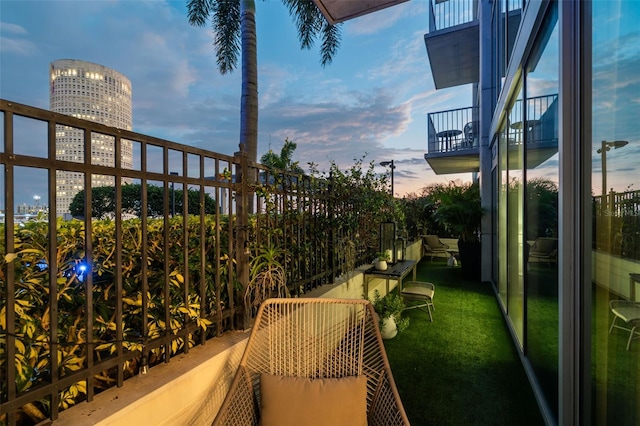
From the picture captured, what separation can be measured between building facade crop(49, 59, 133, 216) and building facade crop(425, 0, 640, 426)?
210 cm

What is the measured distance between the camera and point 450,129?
833cm

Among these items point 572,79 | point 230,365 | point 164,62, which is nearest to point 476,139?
point 572,79

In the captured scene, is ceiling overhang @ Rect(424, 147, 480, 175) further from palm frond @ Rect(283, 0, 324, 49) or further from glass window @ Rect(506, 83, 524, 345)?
palm frond @ Rect(283, 0, 324, 49)

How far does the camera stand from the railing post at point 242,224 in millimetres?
2105

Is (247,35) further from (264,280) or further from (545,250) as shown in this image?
(545,250)

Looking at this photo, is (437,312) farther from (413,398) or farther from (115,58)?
(115,58)

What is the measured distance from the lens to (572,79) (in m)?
1.48

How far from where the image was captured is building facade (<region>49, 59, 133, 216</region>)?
1.23m

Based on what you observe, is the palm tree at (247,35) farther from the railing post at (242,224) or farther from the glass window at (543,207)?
the glass window at (543,207)

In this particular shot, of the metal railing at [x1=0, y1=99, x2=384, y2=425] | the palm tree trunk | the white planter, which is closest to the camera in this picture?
the metal railing at [x1=0, y1=99, x2=384, y2=425]

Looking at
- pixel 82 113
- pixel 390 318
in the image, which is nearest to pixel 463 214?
pixel 390 318

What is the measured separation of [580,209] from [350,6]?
1.90m

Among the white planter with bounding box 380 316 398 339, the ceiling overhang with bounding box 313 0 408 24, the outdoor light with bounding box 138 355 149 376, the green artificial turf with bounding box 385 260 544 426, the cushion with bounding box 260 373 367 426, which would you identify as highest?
the ceiling overhang with bounding box 313 0 408 24

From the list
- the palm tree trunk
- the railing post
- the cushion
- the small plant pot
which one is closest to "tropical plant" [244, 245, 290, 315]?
the railing post
